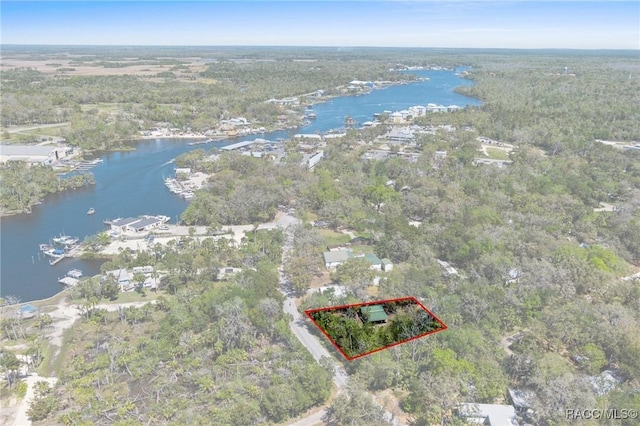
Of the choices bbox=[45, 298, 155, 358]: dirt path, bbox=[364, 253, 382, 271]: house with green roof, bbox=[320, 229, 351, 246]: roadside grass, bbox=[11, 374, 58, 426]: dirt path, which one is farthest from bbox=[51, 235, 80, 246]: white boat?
bbox=[364, 253, 382, 271]: house with green roof

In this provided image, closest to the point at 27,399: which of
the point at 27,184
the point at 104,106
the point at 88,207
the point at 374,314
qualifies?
the point at 374,314

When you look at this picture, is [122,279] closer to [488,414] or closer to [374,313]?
[374,313]

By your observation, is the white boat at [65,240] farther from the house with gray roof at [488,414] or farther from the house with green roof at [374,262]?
the house with gray roof at [488,414]

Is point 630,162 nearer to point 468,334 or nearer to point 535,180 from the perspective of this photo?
point 535,180

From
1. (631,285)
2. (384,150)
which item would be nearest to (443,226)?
(631,285)

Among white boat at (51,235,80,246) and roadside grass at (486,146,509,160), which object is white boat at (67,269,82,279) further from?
roadside grass at (486,146,509,160)

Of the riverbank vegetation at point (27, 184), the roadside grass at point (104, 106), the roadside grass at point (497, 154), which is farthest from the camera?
the roadside grass at point (104, 106)

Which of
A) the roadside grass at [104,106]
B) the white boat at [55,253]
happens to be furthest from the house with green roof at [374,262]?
the roadside grass at [104,106]
